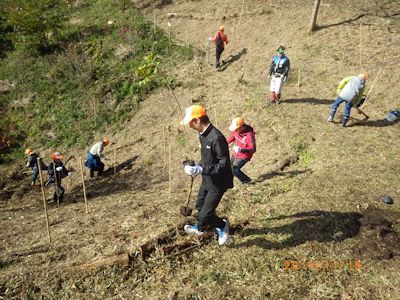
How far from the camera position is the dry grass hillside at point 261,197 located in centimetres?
518

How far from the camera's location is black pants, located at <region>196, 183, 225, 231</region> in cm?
506

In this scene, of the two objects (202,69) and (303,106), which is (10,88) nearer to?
(202,69)

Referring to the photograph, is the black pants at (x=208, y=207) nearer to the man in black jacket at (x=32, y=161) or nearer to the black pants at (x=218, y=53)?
the man in black jacket at (x=32, y=161)

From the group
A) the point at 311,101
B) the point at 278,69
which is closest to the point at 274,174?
the point at 278,69

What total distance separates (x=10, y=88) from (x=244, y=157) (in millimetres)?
16473

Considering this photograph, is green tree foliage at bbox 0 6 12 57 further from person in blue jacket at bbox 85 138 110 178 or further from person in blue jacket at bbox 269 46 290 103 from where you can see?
person in blue jacket at bbox 269 46 290 103

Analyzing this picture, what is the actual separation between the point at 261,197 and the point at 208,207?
8.77 ft

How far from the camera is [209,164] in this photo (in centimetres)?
488

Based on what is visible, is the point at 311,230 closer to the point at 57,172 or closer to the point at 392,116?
the point at 392,116

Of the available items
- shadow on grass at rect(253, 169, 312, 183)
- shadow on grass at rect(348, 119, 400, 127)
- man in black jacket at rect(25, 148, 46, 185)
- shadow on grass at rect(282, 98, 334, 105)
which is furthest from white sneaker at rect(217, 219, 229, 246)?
shadow on grass at rect(282, 98, 334, 105)

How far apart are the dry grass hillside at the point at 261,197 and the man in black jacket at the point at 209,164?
3.48ft

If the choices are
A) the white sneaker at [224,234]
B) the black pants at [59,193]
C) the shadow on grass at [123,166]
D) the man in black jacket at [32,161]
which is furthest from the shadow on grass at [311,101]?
the man in black jacket at [32,161]

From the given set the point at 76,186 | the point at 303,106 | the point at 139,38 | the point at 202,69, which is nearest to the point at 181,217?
the point at 76,186

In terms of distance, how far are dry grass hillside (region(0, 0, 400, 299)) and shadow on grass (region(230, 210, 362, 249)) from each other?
0.02 meters
